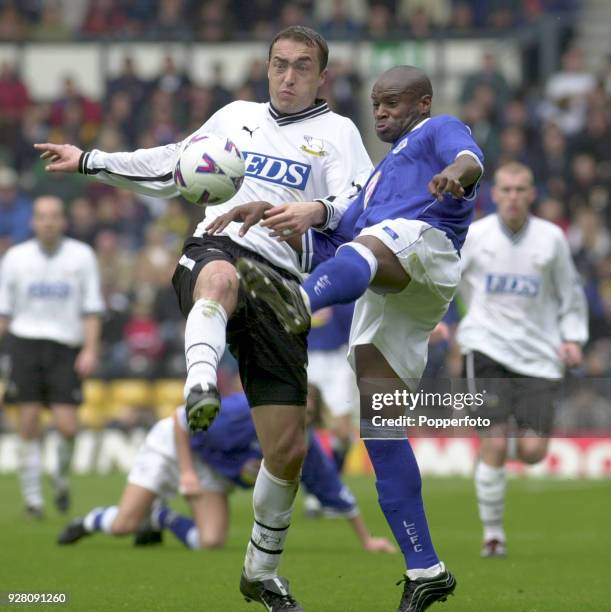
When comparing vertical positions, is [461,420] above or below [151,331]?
above

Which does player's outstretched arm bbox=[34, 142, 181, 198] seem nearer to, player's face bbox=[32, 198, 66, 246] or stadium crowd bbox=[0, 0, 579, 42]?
player's face bbox=[32, 198, 66, 246]

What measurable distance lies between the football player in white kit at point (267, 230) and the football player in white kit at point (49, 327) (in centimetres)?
583

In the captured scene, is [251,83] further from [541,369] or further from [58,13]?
[541,369]

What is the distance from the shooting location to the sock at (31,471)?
12.1m

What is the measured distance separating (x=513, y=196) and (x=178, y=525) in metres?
3.29

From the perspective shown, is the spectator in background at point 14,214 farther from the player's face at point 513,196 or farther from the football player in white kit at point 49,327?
the player's face at point 513,196

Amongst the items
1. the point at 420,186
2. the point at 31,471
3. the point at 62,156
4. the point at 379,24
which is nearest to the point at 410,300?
the point at 420,186

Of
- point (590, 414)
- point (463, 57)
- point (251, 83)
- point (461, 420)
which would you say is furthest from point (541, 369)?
point (463, 57)

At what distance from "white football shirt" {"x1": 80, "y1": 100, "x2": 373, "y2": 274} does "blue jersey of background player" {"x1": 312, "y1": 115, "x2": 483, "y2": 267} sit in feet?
0.73

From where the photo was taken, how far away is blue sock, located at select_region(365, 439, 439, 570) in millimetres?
6289

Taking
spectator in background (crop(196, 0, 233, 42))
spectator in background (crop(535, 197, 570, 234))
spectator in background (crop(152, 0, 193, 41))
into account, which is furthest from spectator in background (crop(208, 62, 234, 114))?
spectator in background (crop(535, 197, 570, 234))

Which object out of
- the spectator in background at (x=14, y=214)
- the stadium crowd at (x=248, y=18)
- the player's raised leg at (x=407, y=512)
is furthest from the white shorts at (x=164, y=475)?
the stadium crowd at (x=248, y=18)

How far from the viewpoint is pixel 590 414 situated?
610 inches

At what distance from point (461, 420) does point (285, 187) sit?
4.77 ft
